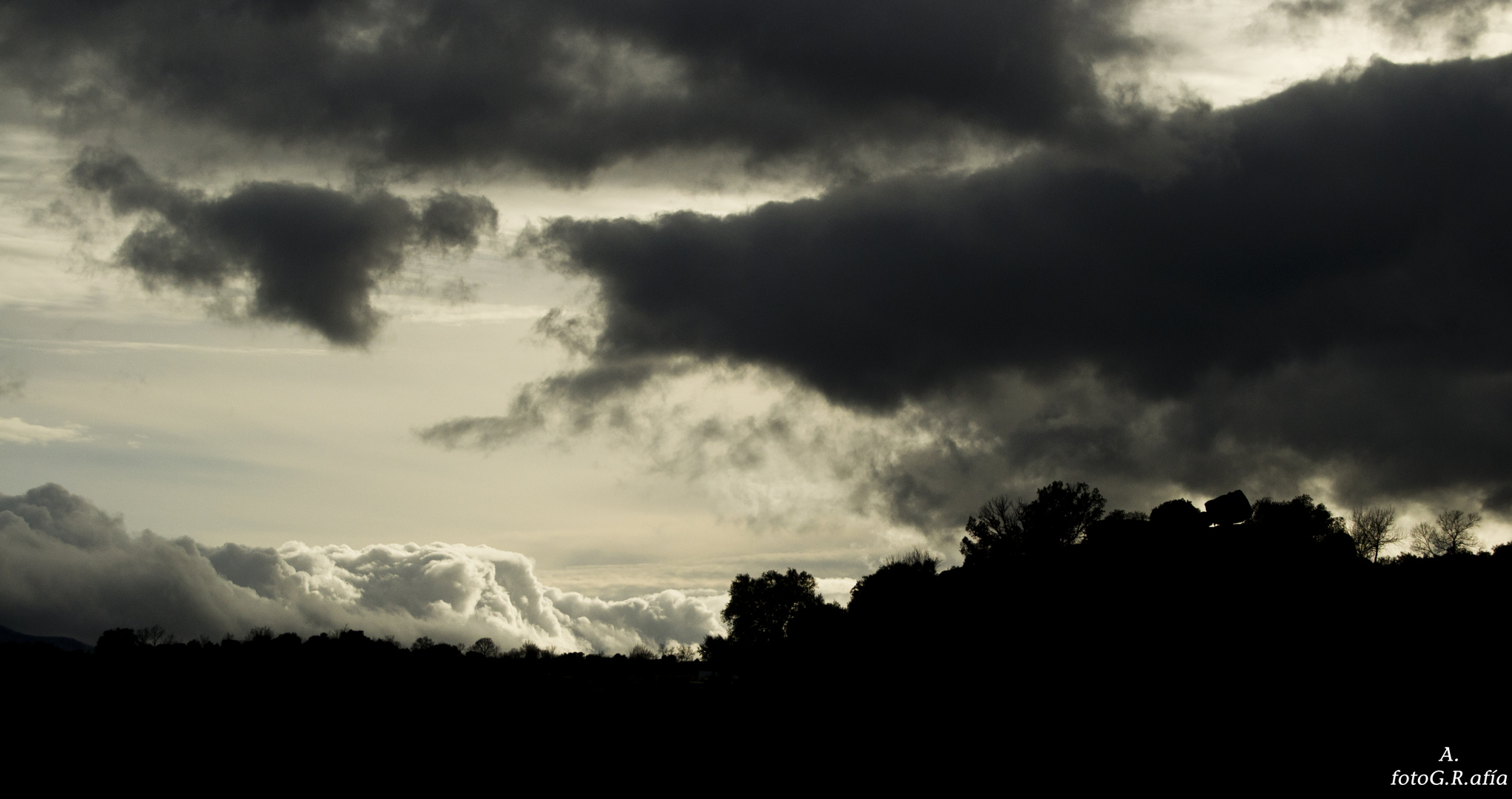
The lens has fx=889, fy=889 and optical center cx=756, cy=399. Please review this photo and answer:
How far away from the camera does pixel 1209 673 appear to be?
3941 centimetres

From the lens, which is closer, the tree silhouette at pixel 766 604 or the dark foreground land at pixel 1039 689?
the dark foreground land at pixel 1039 689

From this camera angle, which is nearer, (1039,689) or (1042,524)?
(1039,689)

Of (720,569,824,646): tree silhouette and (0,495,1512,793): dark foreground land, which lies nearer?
(0,495,1512,793): dark foreground land

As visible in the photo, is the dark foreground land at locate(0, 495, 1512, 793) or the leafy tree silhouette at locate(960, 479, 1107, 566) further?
the leafy tree silhouette at locate(960, 479, 1107, 566)

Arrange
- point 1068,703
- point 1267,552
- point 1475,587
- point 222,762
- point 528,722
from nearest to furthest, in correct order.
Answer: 1. point 1475,587
2. point 1068,703
3. point 1267,552
4. point 222,762
5. point 528,722

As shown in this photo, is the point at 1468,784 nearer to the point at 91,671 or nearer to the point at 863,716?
the point at 863,716

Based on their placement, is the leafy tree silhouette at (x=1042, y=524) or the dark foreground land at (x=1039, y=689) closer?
the dark foreground land at (x=1039, y=689)

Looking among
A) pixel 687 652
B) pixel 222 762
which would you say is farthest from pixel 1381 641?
pixel 687 652

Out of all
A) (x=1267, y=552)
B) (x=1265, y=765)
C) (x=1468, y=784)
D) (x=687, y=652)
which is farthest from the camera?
(x=687, y=652)

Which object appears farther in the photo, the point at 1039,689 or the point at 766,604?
the point at 766,604

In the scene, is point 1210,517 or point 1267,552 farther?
point 1210,517

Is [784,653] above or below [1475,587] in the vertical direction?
below

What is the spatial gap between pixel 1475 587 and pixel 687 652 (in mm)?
110239

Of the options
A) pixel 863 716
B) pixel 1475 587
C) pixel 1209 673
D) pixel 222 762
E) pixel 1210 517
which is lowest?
pixel 222 762
